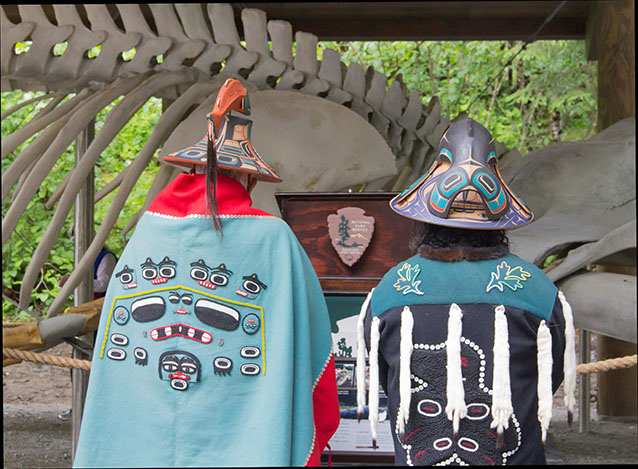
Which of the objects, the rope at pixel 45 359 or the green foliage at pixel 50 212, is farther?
the green foliage at pixel 50 212

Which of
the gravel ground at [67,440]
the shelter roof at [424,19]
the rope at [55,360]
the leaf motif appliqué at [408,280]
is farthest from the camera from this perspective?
the shelter roof at [424,19]

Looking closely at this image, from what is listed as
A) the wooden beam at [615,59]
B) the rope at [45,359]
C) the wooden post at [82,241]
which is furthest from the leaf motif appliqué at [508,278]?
the wooden beam at [615,59]

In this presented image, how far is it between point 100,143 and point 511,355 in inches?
98.8

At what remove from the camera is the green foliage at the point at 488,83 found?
1028 centimetres

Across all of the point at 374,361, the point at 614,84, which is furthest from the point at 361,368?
the point at 614,84

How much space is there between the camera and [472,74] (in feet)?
36.9

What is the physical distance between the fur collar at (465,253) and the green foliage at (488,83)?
807 centimetres

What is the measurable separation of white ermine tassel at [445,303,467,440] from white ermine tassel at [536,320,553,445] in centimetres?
21

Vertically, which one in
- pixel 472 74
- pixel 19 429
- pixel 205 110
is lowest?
pixel 19 429

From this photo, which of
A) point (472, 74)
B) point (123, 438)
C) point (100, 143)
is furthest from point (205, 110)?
point (472, 74)

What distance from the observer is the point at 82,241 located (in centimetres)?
452

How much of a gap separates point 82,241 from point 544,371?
10.8ft

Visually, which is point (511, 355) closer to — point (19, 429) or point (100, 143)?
point (100, 143)

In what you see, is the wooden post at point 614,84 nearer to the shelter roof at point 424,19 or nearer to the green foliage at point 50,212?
the shelter roof at point 424,19
